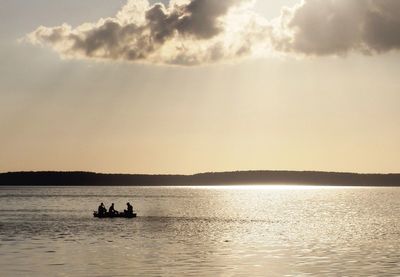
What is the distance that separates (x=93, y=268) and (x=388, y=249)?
29657 millimetres

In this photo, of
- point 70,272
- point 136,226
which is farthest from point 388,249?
point 136,226

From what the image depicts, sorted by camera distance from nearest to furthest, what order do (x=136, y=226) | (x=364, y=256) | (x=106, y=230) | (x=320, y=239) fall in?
(x=364, y=256), (x=320, y=239), (x=106, y=230), (x=136, y=226)

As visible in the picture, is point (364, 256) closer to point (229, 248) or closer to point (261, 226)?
point (229, 248)

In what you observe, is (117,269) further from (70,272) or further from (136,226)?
(136,226)

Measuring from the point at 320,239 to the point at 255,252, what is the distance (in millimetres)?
18375

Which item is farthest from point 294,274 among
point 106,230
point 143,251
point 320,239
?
point 106,230

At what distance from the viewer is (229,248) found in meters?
66.8

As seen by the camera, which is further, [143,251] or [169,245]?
[169,245]

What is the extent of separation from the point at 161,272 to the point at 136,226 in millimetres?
49776

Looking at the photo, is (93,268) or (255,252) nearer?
(93,268)

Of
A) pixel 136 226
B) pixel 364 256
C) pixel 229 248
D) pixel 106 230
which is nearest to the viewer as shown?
pixel 364 256

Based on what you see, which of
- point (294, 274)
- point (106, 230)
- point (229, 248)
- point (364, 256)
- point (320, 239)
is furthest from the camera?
point (106, 230)

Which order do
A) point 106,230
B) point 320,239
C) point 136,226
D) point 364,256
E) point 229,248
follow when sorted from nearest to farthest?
point 364,256, point 229,248, point 320,239, point 106,230, point 136,226

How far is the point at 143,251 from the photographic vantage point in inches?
2477
